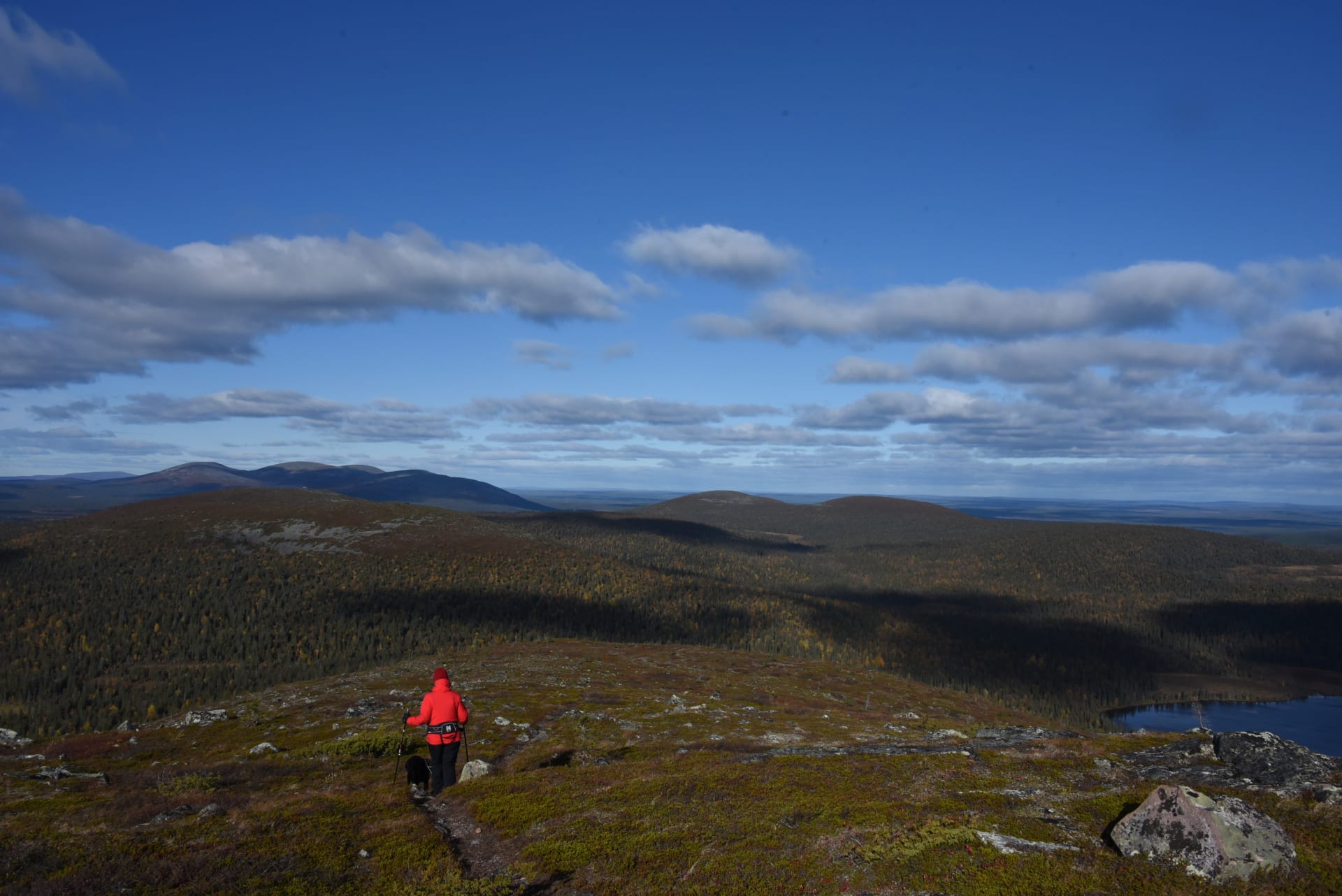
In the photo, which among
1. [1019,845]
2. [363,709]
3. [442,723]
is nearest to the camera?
[1019,845]

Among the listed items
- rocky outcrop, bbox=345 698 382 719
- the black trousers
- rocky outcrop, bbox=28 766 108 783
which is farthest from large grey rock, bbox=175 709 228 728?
the black trousers

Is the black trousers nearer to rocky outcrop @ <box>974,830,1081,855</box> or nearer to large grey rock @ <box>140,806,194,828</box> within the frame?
large grey rock @ <box>140,806,194,828</box>

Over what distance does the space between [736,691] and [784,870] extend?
93.0m

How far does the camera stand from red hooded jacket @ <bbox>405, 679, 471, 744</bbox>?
2794cm

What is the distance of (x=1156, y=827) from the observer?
58.5 ft

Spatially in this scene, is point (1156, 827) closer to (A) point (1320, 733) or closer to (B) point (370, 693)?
(B) point (370, 693)

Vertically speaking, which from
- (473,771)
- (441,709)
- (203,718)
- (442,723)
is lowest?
(203,718)

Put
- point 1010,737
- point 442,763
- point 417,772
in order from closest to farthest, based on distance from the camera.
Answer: point 442,763, point 417,772, point 1010,737

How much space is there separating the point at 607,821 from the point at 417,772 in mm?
11298

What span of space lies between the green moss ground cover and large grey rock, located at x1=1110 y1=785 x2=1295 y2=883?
0.53 m

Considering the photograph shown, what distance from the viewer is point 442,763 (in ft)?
96.6

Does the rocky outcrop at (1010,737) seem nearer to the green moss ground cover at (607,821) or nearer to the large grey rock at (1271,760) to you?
the green moss ground cover at (607,821)

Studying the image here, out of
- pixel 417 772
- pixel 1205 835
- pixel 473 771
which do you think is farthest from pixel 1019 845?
pixel 473 771

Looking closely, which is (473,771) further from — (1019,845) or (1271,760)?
(1271,760)
